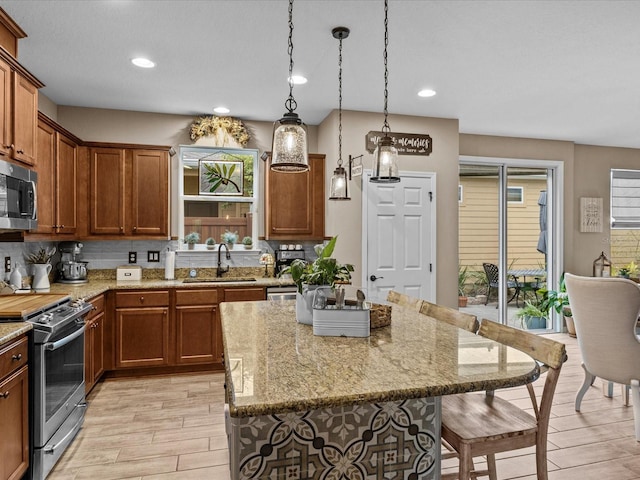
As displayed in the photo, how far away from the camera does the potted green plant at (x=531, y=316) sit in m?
6.12

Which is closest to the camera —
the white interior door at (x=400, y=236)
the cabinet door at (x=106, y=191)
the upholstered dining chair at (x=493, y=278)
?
the cabinet door at (x=106, y=191)

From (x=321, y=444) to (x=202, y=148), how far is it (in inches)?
162

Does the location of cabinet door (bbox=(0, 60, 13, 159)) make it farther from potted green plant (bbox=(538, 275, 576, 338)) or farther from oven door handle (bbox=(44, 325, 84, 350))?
potted green plant (bbox=(538, 275, 576, 338))

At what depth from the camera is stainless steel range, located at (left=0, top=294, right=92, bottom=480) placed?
243 centimetres

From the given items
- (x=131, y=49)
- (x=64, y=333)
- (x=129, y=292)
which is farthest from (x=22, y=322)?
(x=131, y=49)

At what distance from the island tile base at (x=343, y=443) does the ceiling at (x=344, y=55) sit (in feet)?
7.49

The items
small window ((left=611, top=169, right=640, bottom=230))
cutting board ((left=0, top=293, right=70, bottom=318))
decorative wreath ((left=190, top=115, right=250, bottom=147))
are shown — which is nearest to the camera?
cutting board ((left=0, top=293, right=70, bottom=318))

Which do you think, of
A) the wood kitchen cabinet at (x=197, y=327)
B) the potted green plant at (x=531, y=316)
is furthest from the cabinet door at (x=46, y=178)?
the potted green plant at (x=531, y=316)

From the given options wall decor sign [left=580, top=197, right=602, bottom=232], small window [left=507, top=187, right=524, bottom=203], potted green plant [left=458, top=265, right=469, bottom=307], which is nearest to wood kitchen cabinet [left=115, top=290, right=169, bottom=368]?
potted green plant [left=458, top=265, right=469, bottom=307]

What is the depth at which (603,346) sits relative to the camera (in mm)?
3162

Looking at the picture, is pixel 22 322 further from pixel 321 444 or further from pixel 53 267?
pixel 53 267

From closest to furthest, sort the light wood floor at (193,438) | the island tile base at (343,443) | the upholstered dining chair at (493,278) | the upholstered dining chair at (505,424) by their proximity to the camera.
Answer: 1. the island tile base at (343,443)
2. the upholstered dining chair at (505,424)
3. the light wood floor at (193,438)
4. the upholstered dining chair at (493,278)

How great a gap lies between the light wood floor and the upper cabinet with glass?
181 centimetres

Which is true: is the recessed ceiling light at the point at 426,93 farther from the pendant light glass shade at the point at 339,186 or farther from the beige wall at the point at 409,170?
the pendant light glass shade at the point at 339,186
